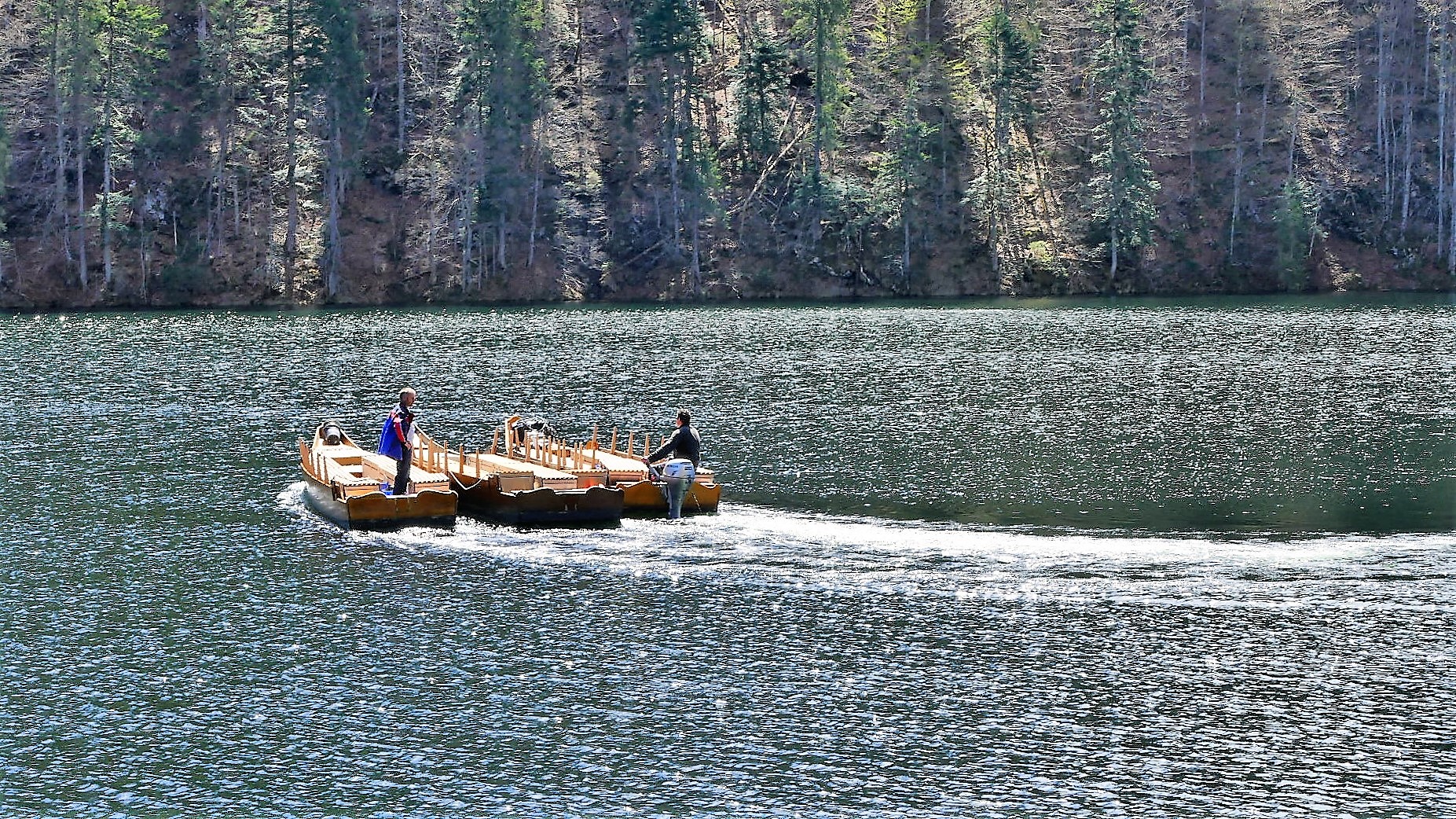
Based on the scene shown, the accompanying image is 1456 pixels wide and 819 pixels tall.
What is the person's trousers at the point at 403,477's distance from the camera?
3909 centimetres

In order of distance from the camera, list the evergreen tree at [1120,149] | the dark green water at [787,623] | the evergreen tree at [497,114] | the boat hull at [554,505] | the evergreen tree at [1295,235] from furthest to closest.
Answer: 1. the evergreen tree at [1120,149]
2. the evergreen tree at [1295,235]
3. the evergreen tree at [497,114]
4. the boat hull at [554,505]
5. the dark green water at [787,623]

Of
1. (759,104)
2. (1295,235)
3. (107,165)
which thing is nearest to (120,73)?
(107,165)

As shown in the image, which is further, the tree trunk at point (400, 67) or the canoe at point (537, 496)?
the tree trunk at point (400, 67)

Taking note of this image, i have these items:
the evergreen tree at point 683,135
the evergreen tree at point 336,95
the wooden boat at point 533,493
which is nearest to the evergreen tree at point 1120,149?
the evergreen tree at point 683,135

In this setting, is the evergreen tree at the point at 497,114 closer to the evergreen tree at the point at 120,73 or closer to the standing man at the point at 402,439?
the evergreen tree at the point at 120,73

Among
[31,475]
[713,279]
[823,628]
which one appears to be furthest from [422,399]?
[713,279]

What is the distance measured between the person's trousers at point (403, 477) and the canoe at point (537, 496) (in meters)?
1.61

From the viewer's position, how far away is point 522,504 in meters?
39.0

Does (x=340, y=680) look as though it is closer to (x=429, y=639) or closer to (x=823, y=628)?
(x=429, y=639)

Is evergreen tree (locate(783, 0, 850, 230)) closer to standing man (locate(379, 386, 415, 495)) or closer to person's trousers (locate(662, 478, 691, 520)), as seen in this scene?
standing man (locate(379, 386, 415, 495))

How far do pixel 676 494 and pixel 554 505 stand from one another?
10.3ft

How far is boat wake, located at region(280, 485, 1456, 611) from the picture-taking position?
30.9 metres

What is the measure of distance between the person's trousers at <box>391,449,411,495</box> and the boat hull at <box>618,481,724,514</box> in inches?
219

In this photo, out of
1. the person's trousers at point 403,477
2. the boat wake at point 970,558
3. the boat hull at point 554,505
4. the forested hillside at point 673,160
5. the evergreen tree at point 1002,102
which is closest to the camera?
the boat wake at point 970,558
